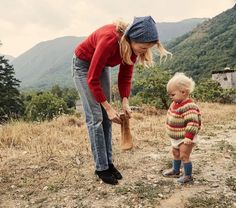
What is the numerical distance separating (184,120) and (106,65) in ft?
3.07

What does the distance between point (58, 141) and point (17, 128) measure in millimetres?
994

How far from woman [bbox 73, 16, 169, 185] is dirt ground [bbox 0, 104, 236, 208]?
0.98 ft

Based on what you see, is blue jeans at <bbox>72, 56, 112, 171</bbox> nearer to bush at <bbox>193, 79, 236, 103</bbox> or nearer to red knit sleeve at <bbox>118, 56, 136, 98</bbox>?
red knit sleeve at <bbox>118, 56, 136, 98</bbox>

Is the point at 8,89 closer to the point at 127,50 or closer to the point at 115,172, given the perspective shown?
the point at 115,172

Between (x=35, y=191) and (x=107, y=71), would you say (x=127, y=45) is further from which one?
(x=35, y=191)

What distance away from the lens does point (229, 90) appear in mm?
20844

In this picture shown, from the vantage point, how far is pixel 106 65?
3.60 metres

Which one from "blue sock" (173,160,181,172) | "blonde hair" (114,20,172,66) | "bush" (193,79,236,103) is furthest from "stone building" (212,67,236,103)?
"blonde hair" (114,20,172,66)

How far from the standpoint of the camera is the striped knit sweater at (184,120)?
3.52 meters

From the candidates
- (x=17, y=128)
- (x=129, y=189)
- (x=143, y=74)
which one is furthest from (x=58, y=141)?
(x=143, y=74)

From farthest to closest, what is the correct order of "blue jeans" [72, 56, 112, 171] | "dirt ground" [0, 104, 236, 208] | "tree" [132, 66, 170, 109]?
"tree" [132, 66, 170, 109]
"blue jeans" [72, 56, 112, 171]
"dirt ground" [0, 104, 236, 208]

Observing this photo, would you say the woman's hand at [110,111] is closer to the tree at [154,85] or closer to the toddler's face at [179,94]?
the toddler's face at [179,94]

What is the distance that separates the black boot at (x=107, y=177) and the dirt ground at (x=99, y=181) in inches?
2.0

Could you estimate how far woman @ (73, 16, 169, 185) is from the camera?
10.6 feet
